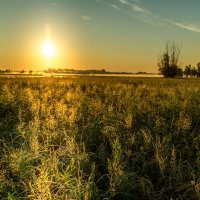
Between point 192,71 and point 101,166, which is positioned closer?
point 101,166

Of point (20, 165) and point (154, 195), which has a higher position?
point (20, 165)

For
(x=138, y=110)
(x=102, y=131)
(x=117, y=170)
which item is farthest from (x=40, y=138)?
(x=138, y=110)

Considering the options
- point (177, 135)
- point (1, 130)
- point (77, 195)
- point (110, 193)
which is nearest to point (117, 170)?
point (110, 193)

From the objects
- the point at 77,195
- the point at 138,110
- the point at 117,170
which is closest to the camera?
the point at 77,195

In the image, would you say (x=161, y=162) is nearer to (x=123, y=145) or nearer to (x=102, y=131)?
(x=123, y=145)

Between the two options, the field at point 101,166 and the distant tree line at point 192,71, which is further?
the distant tree line at point 192,71

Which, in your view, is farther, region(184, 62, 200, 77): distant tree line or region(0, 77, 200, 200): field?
region(184, 62, 200, 77): distant tree line

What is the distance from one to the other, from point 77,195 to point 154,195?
1087mm

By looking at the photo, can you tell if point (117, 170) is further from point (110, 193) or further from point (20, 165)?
point (20, 165)

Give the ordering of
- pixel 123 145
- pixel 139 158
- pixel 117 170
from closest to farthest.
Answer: pixel 117 170 < pixel 139 158 < pixel 123 145

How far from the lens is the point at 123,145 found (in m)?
6.39

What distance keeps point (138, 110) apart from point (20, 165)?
5.09 m

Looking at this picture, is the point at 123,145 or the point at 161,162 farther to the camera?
the point at 123,145

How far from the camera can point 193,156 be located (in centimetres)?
609
